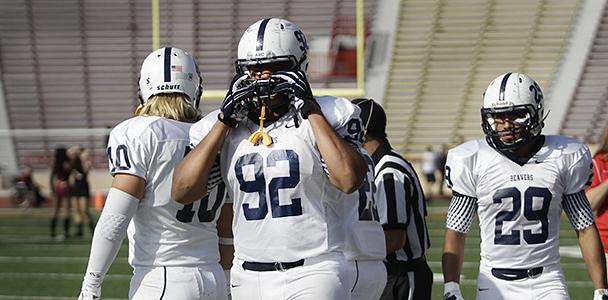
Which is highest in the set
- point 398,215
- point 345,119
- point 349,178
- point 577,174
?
point 345,119

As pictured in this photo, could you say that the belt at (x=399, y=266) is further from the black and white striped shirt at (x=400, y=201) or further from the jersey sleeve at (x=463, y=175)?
the jersey sleeve at (x=463, y=175)

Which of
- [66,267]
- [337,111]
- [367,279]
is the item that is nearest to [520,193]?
[367,279]

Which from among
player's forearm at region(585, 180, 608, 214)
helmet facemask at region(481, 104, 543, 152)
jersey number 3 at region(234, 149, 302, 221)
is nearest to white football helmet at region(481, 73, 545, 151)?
helmet facemask at region(481, 104, 543, 152)

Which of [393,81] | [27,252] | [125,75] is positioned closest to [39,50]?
[125,75]

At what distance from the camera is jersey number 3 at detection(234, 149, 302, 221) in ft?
10.7

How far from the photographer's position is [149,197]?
3.63 meters

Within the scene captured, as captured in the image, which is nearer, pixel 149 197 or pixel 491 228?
pixel 149 197

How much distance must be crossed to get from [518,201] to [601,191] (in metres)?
1.50

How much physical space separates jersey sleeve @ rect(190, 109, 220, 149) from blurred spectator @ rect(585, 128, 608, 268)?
2958 mm

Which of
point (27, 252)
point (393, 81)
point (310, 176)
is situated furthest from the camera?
point (393, 81)

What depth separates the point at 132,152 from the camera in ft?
11.7

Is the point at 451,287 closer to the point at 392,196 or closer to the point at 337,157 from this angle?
the point at 392,196

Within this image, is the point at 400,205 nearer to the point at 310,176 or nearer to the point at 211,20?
the point at 310,176

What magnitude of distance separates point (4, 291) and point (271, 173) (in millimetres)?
6346
